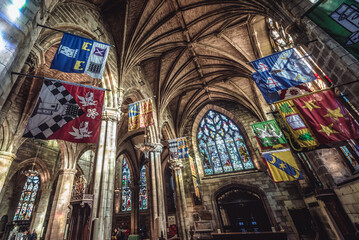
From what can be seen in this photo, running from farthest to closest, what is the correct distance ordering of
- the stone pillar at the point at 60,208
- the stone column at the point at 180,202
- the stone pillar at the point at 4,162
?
the stone column at the point at 180,202
the stone pillar at the point at 60,208
the stone pillar at the point at 4,162

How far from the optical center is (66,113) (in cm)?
373

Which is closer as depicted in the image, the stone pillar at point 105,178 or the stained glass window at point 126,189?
the stone pillar at point 105,178

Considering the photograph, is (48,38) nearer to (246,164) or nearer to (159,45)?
(159,45)

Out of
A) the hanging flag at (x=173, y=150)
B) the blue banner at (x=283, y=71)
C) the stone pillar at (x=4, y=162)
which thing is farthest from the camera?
the hanging flag at (x=173, y=150)

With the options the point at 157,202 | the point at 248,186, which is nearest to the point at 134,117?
the point at 157,202

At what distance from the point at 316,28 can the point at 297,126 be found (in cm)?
284

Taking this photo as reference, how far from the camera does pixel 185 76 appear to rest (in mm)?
13055

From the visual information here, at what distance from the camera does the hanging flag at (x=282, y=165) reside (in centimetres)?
722

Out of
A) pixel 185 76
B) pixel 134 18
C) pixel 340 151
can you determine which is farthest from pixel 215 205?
pixel 134 18

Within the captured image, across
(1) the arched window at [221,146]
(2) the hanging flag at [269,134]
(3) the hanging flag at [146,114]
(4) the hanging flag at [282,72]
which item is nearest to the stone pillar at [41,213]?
(3) the hanging flag at [146,114]

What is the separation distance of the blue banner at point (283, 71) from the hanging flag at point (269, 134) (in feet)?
14.8

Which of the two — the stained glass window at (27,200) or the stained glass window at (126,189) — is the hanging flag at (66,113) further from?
the stained glass window at (27,200)

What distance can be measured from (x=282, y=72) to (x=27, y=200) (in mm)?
21034

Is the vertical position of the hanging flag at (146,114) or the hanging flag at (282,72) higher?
the hanging flag at (146,114)
